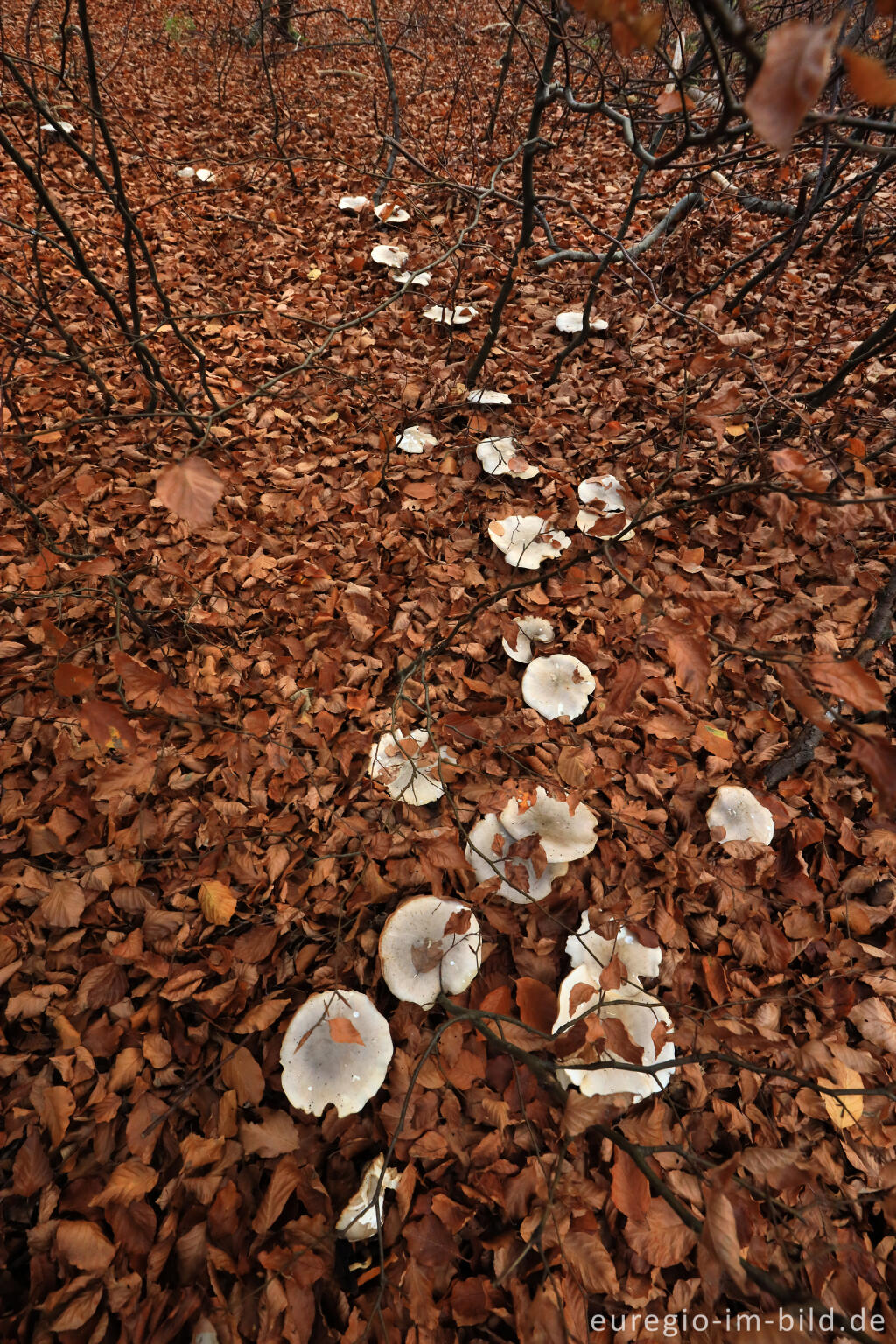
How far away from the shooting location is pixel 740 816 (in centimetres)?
240

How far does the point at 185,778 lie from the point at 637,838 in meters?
1.85

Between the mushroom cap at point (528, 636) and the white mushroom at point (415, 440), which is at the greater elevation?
the white mushroom at point (415, 440)

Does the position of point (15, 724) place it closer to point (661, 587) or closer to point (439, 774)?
point (439, 774)

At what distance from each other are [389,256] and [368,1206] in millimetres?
5483

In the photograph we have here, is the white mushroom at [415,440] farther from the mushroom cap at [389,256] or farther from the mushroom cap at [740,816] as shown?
the mushroom cap at [740,816]

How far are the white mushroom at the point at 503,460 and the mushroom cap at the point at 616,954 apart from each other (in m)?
2.33

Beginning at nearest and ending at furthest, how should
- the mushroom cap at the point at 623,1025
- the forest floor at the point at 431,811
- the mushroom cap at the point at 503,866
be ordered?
the forest floor at the point at 431,811, the mushroom cap at the point at 623,1025, the mushroom cap at the point at 503,866

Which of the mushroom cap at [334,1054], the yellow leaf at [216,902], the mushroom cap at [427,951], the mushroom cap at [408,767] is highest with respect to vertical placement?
the mushroom cap at [408,767]

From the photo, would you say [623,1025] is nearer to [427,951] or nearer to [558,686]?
[427,951]

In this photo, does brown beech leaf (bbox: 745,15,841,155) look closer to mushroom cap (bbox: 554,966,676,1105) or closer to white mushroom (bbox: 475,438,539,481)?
mushroom cap (bbox: 554,966,676,1105)

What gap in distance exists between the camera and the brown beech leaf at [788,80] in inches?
32.1

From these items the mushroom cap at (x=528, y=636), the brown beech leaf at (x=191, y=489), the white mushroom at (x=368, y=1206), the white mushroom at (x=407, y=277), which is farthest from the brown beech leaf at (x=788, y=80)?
the white mushroom at (x=407, y=277)

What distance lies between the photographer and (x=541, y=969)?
217 centimetres

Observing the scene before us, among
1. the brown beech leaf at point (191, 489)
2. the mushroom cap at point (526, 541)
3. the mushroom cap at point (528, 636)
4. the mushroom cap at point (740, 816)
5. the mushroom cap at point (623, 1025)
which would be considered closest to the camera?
the brown beech leaf at point (191, 489)
